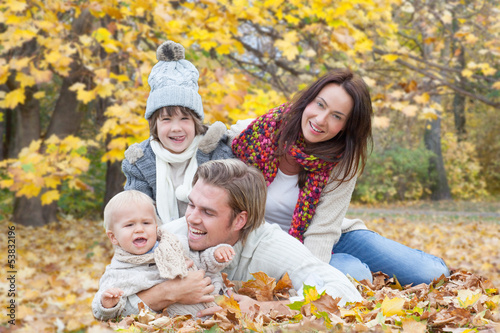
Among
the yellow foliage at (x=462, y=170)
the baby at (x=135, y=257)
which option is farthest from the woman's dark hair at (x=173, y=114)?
the yellow foliage at (x=462, y=170)

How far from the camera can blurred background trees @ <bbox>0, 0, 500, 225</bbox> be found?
18.2ft

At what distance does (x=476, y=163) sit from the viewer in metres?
19.3

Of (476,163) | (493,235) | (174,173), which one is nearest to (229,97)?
(174,173)

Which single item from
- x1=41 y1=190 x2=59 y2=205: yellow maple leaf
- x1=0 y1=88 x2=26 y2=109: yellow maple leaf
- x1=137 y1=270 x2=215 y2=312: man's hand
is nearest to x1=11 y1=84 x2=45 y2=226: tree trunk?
x1=0 y1=88 x2=26 y2=109: yellow maple leaf

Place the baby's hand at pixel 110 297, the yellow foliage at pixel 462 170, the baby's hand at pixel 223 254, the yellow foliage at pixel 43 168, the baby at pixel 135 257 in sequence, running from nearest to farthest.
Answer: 1. the baby's hand at pixel 110 297
2. the baby at pixel 135 257
3. the baby's hand at pixel 223 254
4. the yellow foliage at pixel 43 168
5. the yellow foliage at pixel 462 170

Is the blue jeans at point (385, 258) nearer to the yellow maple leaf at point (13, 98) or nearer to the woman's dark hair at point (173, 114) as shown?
the woman's dark hair at point (173, 114)

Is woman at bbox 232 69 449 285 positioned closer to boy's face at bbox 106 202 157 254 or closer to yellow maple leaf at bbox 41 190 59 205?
boy's face at bbox 106 202 157 254

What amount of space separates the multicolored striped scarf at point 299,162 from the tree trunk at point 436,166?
16660 millimetres

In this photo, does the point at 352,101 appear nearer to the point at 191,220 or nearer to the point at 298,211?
the point at 298,211

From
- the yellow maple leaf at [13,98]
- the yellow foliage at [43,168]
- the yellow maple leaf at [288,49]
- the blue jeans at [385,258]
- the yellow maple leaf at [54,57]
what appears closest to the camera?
the blue jeans at [385,258]

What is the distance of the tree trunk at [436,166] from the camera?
18.8 meters

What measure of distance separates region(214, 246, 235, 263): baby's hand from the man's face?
12 cm

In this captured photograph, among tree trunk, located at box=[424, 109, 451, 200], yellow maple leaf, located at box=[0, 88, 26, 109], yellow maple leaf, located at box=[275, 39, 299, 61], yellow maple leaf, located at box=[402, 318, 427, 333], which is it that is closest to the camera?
yellow maple leaf, located at box=[402, 318, 427, 333]

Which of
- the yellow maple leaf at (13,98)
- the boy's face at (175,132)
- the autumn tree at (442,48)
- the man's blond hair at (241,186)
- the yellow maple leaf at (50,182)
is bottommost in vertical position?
the yellow maple leaf at (50,182)
